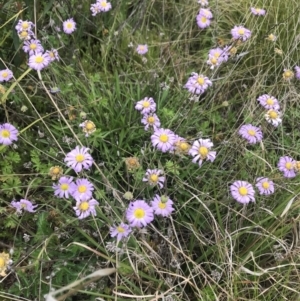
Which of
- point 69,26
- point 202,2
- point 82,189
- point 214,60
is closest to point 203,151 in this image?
point 82,189

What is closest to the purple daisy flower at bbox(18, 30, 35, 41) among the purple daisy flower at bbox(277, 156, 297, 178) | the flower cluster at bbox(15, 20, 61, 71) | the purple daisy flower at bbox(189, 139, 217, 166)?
the flower cluster at bbox(15, 20, 61, 71)

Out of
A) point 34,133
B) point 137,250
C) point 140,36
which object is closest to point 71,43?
point 140,36

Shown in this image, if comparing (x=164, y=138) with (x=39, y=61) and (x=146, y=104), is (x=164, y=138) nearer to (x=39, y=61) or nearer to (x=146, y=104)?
(x=146, y=104)

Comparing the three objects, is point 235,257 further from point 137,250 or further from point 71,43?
point 71,43

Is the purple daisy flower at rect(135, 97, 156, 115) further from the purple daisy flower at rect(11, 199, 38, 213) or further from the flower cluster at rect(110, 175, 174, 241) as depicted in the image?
the purple daisy flower at rect(11, 199, 38, 213)

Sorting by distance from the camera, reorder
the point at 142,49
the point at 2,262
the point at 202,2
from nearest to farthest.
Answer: the point at 2,262 → the point at 142,49 → the point at 202,2

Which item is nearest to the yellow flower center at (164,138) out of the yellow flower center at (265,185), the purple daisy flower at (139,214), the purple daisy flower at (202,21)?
the purple daisy flower at (139,214)
